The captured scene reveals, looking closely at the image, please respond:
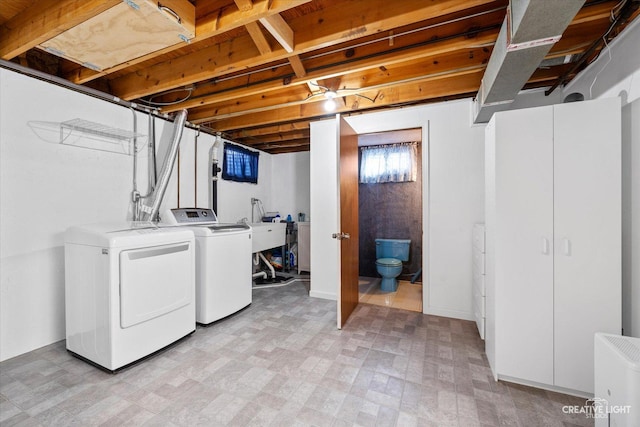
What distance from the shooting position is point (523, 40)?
135cm

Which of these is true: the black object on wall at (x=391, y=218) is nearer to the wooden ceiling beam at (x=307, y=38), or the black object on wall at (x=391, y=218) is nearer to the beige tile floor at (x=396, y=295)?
the beige tile floor at (x=396, y=295)

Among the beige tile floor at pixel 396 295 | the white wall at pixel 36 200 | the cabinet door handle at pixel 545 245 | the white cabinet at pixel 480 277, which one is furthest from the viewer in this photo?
the beige tile floor at pixel 396 295

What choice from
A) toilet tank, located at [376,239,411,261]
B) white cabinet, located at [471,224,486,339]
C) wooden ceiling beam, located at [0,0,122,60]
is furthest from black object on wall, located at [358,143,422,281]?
wooden ceiling beam, located at [0,0,122,60]

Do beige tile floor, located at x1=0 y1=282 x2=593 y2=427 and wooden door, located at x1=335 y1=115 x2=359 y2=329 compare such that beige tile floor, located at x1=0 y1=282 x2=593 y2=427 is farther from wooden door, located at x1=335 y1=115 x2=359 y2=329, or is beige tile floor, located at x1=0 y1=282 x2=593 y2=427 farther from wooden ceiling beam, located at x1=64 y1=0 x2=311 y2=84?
wooden ceiling beam, located at x1=64 y1=0 x2=311 y2=84

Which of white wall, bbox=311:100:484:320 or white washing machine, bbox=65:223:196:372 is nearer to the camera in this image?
white washing machine, bbox=65:223:196:372

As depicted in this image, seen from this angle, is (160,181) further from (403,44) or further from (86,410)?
(403,44)

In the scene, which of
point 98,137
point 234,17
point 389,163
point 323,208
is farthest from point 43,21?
point 389,163

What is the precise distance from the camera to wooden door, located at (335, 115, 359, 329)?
2.54 meters

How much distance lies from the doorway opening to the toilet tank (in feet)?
0.87

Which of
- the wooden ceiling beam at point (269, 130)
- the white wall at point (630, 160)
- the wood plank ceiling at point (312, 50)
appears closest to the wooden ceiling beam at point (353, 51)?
the wood plank ceiling at point (312, 50)

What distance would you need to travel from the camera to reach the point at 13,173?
6.54 feet

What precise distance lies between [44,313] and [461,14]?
3928mm

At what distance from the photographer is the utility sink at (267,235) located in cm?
377

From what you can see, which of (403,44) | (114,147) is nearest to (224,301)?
(114,147)
